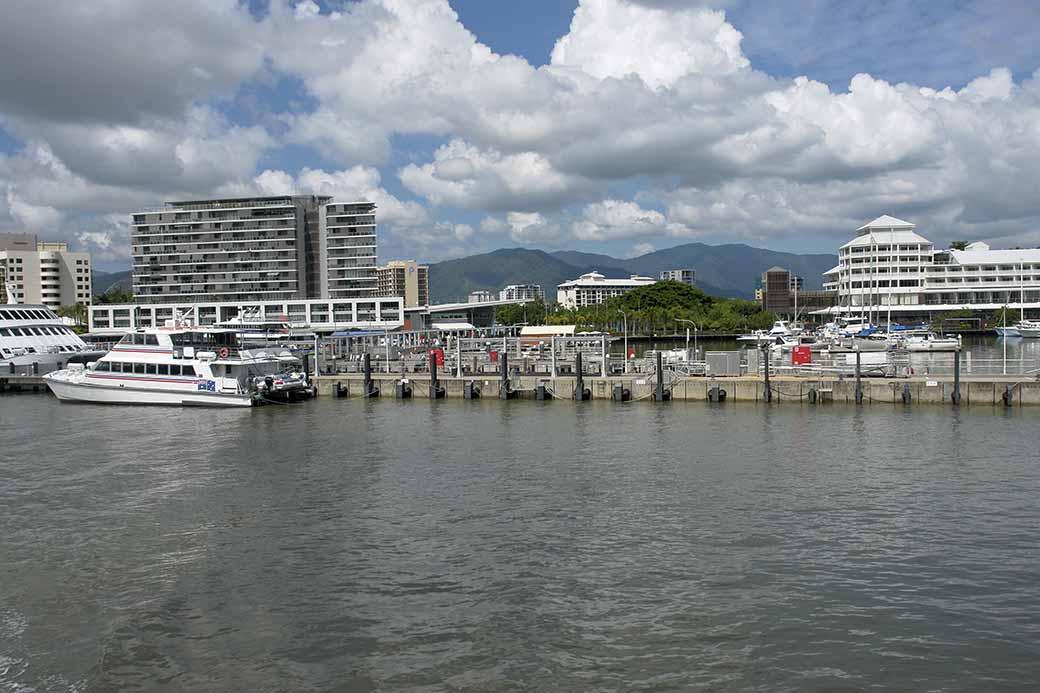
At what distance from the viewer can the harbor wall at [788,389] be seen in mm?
43438

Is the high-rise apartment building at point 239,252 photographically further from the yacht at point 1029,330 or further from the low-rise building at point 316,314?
the yacht at point 1029,330

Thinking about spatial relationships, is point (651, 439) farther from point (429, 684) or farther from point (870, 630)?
point (429, 684)

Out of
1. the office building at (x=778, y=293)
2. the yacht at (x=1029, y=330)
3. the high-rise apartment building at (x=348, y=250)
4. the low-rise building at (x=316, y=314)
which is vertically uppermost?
the high-rise apartment building at (x=348, y=250)

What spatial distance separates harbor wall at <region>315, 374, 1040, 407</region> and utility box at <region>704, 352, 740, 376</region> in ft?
1.75

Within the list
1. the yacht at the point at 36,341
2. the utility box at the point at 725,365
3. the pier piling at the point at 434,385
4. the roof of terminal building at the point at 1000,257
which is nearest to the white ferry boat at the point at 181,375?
the pier piling at the point at 434,385

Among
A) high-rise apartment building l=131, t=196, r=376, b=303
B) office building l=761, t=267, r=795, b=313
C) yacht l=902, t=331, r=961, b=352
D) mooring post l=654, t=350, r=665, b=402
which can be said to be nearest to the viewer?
mooring post l=654, t=350, r=665, b=402

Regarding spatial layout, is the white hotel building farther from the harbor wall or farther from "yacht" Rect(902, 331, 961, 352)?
the harbor wall

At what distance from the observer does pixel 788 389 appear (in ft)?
152

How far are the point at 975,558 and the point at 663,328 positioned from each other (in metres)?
149

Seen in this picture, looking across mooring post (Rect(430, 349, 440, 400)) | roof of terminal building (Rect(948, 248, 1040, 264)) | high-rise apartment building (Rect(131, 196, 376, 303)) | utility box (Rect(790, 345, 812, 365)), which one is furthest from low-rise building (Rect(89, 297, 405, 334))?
roof of terminal building (Rect(948, 248, 1040, 264))

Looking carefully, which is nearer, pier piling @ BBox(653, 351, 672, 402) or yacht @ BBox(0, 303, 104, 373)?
pier piling @ BBox(653, 351, 672, 402)

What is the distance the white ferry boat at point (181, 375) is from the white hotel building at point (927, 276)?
121071 mm

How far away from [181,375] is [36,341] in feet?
105

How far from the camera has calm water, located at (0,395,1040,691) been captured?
14.4 meters
